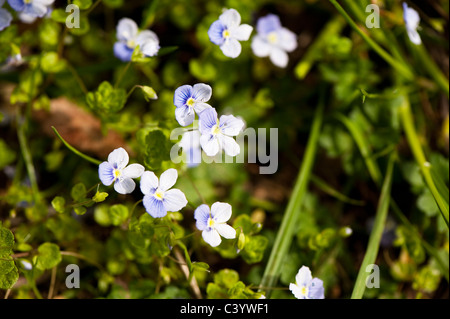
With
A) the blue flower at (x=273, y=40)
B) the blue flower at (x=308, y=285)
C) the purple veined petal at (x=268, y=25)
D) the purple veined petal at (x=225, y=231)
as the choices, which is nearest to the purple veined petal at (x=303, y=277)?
the blue flower at (x=308, y=285)

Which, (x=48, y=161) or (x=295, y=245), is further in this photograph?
(x=48, y=161)

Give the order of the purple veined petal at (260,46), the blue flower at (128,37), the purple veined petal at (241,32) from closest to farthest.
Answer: the purple veined petal at (241,32)
the blue flower at (128,37)
the purple veined petal at (260,46)

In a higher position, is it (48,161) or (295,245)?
(48,161)

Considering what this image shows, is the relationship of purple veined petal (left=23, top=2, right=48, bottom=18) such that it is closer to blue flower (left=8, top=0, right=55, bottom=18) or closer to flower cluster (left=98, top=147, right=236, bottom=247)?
blue flower (left=8, top=0, right=55, bottom=18)

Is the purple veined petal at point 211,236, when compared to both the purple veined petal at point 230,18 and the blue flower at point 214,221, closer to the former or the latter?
the blue flower at point 214,221

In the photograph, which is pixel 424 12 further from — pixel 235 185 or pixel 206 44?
pixel 235 185
